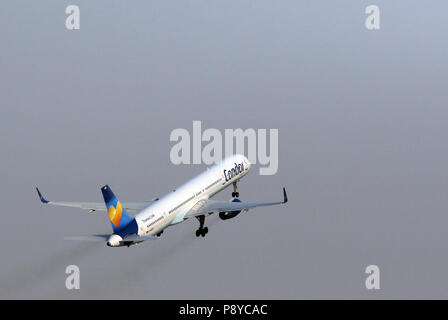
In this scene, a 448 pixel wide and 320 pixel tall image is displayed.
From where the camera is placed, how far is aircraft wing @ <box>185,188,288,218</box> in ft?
385

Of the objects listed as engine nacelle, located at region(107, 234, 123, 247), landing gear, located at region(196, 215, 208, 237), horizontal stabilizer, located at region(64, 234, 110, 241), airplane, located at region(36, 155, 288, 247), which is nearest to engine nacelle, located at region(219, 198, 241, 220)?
airplane, located at region(36, 155, 288, 247)

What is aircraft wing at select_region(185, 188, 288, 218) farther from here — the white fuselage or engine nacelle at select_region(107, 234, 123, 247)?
engine nacelle at select_region(107, 234, 123, 247)

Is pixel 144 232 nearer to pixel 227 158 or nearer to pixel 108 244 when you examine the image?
pixel 108 244

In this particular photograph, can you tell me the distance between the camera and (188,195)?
119 m

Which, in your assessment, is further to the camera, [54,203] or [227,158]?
[227,158]

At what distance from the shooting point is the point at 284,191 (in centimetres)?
11656

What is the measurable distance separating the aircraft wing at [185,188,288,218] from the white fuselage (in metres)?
0.59

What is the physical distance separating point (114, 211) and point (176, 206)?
1139 centimetres

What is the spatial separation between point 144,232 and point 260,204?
14.2 metres

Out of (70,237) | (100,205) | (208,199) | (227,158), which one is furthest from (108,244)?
(227,158)

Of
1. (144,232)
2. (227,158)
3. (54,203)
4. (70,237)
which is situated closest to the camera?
(70,237)

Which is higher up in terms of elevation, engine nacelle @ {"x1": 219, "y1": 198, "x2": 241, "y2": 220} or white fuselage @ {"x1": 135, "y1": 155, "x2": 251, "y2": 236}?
white fuselage @ {"x1": 135, "y1": 155, "x2": 251, "y2": 236}

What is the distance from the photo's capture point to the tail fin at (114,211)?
347ft

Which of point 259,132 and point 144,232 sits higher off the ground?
point 259,132
